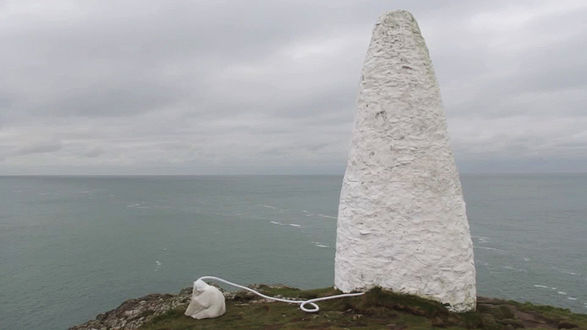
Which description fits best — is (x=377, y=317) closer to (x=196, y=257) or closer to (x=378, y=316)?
(x=378, y=316)

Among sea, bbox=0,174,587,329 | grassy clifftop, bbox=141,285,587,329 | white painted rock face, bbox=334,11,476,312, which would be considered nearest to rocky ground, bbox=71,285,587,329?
grassy clifftop, bbox=141,285,587,329

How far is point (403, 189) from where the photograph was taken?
11812mm

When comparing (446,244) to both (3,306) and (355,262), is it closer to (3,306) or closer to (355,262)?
(355,262)

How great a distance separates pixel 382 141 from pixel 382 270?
3678 millimetres

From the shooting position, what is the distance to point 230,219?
74125mm

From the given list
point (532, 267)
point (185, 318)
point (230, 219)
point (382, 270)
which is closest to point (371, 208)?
point (382, 270)

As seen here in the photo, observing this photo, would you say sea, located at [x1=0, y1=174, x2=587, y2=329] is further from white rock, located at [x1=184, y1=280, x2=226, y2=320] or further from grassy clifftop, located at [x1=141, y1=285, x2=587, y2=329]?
grassy clifftop, located at [x1=141, y1=285, x2=587, y2=329]

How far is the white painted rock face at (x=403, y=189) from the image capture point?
1157 cm

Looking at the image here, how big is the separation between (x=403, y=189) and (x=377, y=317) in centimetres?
353

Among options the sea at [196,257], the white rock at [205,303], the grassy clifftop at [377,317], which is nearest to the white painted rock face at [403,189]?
the grassy clifftop at [377,317]

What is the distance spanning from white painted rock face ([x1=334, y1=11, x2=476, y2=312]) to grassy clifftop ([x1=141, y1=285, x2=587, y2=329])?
52 centimetres

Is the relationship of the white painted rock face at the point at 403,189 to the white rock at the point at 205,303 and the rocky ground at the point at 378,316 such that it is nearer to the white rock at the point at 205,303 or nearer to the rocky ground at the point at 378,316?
the rocky ground at the point at 378,316

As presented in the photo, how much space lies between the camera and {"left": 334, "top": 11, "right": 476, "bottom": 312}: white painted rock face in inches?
456

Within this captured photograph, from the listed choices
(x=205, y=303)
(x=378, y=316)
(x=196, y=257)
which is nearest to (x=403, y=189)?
(x=378, y=316)
